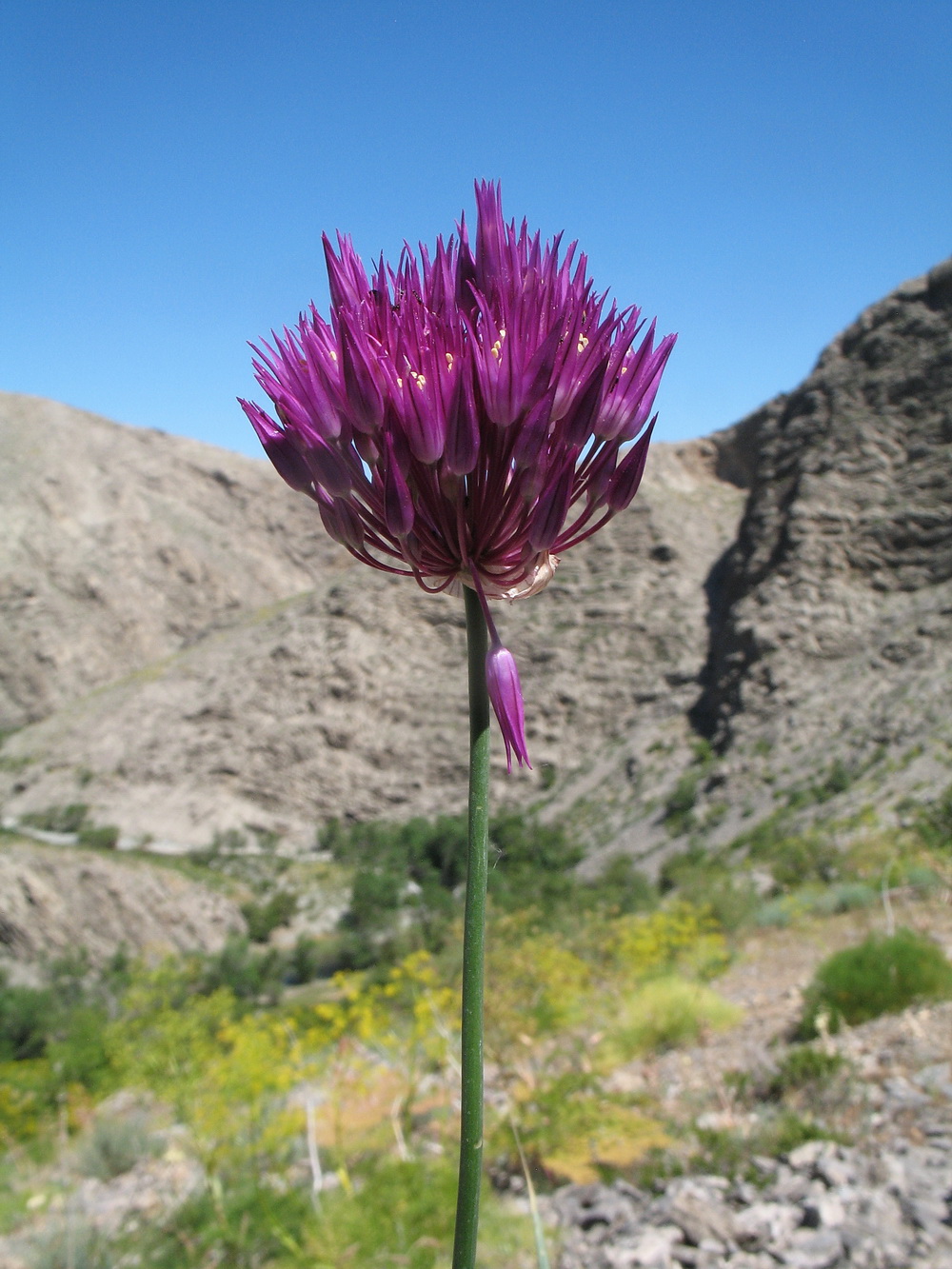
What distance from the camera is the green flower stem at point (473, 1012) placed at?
1.08m

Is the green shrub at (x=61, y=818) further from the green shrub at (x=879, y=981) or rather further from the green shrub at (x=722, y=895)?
the green shrub at (x=879, y=981)

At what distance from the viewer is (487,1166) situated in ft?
21.1

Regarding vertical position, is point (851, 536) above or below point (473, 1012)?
above

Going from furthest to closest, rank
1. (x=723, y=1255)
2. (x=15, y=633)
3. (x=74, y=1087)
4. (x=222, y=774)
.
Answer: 1. (x=15, y=633)
2. (x=222, y=774)
3. (x=74, y=1087)
4. (x=723, y=1255)

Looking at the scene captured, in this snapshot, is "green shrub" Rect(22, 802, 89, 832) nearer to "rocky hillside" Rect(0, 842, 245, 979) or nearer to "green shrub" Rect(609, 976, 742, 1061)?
"rocky hillside" Rect(0, 842, 245, 979)

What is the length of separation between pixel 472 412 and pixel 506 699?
47 cm

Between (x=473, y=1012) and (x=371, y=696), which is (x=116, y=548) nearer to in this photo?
(x=371, y=696)

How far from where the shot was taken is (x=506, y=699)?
50.2 inches

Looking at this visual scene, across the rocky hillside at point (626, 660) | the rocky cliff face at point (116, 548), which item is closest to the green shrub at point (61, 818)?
the rocky hillside at point (626, 660)

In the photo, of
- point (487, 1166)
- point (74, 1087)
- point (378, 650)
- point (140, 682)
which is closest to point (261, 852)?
point (378, 650)

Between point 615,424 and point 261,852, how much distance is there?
49081 millimetres

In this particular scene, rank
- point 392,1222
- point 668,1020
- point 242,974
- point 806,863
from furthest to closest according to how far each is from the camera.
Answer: point 242,974
point 806,863
point 668,1020
point 392,1222

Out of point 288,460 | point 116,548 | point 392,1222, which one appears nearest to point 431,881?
point 392,1222

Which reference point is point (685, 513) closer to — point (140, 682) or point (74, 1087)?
point (140, 682)
